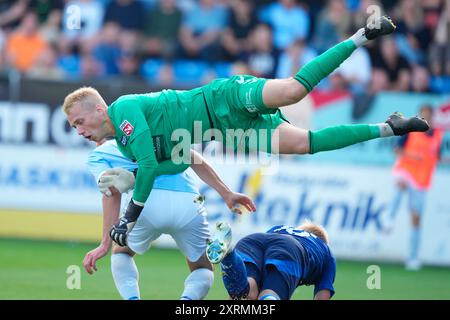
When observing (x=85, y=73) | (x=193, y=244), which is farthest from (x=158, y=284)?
(x=85, y=73)

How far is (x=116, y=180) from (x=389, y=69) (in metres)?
9.76

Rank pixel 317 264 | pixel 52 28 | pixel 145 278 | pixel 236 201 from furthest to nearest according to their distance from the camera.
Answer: pixel 52 28
pixel 145 278
pixel 236 201
pixel 317 264

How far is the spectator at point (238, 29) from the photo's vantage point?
17.1 m

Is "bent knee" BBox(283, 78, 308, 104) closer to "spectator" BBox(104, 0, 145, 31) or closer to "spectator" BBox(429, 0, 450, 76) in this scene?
"spectator" BBox(429, 0, 450, 76)

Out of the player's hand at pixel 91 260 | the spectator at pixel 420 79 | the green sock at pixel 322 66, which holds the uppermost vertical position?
the spectator at pixel 420 79

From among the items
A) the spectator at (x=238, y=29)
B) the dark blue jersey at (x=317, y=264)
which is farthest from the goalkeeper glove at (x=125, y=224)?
the spectator at (x=238, y=29)

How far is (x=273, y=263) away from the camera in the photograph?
7980mm

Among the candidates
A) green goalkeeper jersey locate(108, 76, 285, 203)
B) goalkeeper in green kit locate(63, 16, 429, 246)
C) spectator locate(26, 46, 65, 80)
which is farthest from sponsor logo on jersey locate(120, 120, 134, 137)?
spectator locate(26, 46, 65, 80)

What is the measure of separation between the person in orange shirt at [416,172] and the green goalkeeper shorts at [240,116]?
642 cm

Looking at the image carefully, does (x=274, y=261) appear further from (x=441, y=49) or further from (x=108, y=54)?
(x=441, y=49)

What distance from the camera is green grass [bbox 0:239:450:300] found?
10.1m

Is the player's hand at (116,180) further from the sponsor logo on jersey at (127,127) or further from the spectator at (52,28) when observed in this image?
the spectator at (52,28)

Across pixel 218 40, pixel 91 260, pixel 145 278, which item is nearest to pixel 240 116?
pixel 91 260

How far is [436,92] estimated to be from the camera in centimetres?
1642
